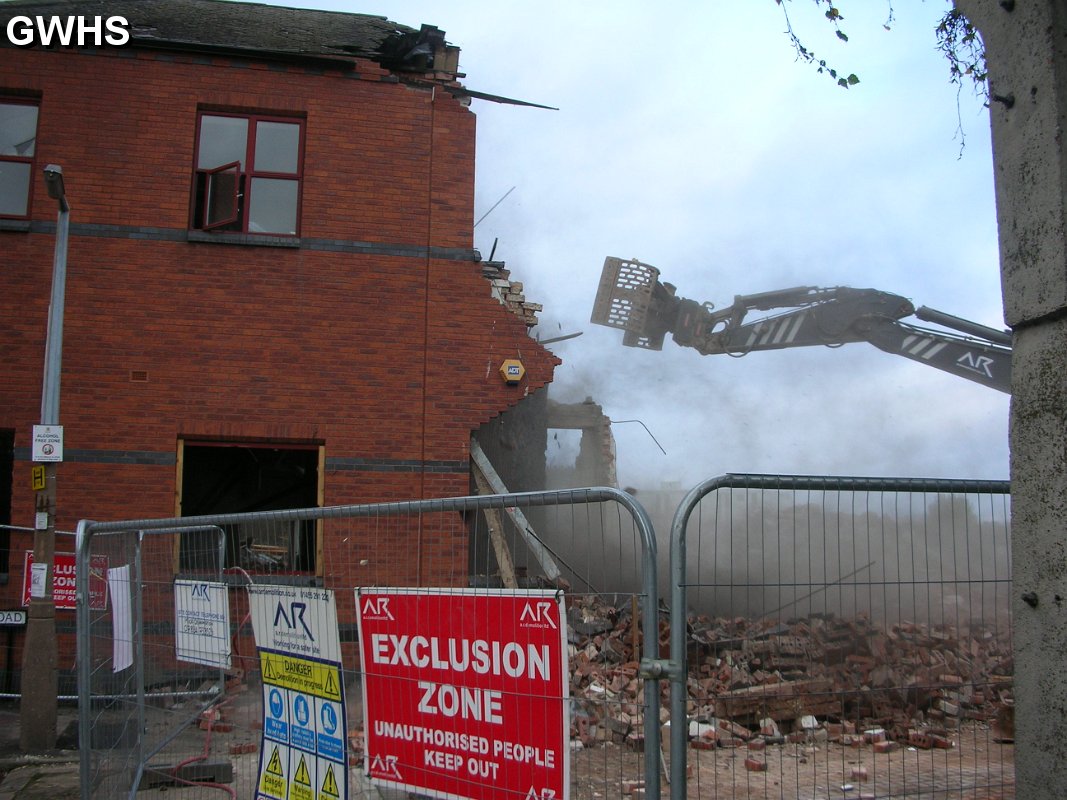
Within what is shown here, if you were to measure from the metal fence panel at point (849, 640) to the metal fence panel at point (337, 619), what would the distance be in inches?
10.7

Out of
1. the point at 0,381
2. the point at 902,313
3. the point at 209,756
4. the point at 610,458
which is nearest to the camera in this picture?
the point at 209,756

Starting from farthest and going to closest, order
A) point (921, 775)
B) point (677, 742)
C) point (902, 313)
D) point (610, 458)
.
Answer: point (610, 458) < point (902, 313) < point (921, 775) < point (677, 742)

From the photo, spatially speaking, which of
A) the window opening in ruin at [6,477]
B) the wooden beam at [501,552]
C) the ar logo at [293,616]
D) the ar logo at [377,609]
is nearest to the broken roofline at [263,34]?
the window opening in ruin at [6,477]

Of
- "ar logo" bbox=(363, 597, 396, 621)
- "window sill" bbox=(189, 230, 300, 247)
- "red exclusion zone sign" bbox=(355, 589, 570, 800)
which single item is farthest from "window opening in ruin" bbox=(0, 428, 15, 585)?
"red exclusion zone sign" bbox=(355, 589, 570, 800)

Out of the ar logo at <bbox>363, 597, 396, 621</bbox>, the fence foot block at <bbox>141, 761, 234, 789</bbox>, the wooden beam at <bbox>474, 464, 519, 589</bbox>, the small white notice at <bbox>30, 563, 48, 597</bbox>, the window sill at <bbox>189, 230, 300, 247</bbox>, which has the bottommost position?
the fence foot block at <bbox>141, 761, 234, 789</bbox>

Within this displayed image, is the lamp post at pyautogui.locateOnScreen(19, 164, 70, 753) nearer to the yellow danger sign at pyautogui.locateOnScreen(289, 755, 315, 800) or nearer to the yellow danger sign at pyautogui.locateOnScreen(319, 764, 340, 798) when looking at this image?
the yellow danger sign at pyautogui.locateOnScreen(289, 755, 315, 800)

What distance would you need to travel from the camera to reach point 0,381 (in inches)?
433

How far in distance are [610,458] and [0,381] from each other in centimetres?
1115

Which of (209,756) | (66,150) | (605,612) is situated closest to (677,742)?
(605,612)

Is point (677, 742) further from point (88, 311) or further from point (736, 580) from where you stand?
point (88, 311)

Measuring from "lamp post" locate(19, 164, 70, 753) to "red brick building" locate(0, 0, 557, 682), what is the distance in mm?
1816

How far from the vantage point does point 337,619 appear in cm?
380

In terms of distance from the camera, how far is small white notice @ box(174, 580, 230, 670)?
4.72 meters

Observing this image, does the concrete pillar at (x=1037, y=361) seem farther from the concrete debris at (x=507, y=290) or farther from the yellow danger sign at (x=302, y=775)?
the concrete debris at (x=507, y=290)
